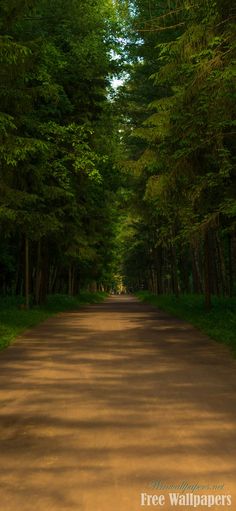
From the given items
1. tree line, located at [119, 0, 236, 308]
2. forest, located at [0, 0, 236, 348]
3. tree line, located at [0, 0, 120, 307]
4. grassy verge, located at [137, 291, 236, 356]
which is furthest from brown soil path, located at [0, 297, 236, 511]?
tree line, located at [0, 0, 120, 307]

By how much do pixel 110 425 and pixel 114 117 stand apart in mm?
25721

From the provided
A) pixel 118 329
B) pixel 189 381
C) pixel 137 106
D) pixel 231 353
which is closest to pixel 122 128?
pixel 137 106

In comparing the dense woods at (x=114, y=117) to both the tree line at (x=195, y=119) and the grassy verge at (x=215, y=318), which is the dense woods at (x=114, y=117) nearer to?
the tree line at (x=195, y=119)

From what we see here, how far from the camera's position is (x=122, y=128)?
33000 millimetres

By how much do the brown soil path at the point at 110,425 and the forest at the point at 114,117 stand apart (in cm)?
552

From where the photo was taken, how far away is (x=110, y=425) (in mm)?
6664

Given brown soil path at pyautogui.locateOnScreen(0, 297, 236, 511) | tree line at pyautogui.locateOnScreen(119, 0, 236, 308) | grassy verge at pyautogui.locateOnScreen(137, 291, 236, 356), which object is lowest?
brown soil path at pyautogui.locateOnScreen(0, 297, 236, 511)

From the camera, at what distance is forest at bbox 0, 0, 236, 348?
14.3m

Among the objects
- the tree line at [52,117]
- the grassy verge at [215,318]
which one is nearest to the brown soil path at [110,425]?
the grassy verge at [215,318]

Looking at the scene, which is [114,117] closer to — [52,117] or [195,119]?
[52,117]

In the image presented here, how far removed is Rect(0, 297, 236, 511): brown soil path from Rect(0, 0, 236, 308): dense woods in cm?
559

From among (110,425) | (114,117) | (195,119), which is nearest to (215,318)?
(195,119)

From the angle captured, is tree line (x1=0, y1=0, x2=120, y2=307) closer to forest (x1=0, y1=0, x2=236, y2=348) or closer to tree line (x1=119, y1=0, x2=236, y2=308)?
forest (x1=0, y1=0, x2=236, y2=348)

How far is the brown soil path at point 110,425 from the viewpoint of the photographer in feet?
15.4
